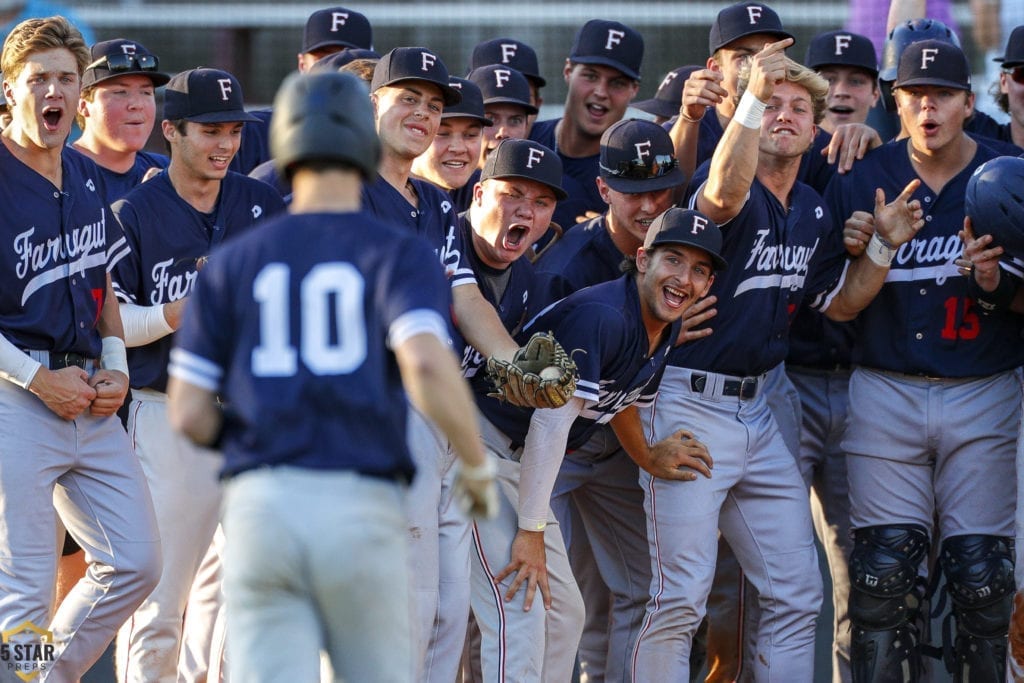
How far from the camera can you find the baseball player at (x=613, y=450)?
18.1 feet

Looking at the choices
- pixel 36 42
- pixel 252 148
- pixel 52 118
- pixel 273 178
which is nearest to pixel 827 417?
pixel 273 178

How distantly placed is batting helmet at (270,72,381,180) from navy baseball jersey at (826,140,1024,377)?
2.94m

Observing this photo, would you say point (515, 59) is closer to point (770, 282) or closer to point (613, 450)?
point (770, 282)

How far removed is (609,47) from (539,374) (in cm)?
250

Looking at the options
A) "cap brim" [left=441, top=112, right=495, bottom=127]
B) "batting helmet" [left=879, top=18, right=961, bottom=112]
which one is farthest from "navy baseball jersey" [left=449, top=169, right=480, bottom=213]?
"batting helmet" [left=879, top=18, right=961, bottom=112]

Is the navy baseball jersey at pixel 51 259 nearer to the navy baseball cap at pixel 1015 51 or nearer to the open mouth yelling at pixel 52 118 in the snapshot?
the open mouth yelling at pixel 52 118

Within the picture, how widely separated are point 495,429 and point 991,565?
1820 millimetres

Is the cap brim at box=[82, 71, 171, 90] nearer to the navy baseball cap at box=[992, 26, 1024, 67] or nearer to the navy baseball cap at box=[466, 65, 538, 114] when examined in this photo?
the navy baseball cap at box=[466, 65, 538, 114]

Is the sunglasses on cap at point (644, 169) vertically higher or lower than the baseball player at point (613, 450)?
higher

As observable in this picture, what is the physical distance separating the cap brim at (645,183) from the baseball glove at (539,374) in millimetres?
1027

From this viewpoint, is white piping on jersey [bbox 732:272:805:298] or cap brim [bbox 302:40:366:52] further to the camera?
cap brim [bbox 302:40:366:52]

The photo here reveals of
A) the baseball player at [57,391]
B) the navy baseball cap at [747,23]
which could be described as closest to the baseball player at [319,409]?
the baseball player at [57,391]

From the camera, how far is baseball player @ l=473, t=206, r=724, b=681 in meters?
4.86

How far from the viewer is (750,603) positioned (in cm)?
588
